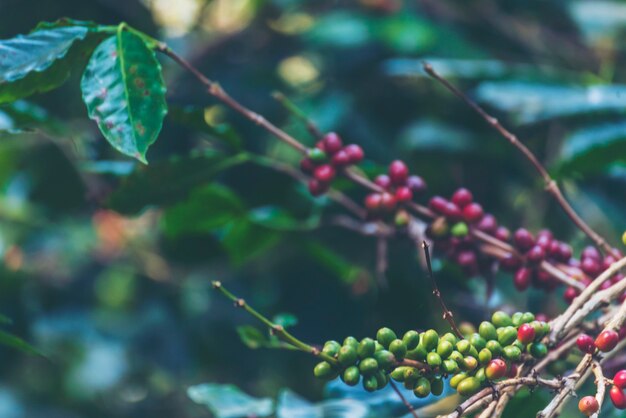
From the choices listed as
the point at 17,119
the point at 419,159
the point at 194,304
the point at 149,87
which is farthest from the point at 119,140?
the point at 194,304

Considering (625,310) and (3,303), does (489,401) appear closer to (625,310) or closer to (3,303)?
(625,310)

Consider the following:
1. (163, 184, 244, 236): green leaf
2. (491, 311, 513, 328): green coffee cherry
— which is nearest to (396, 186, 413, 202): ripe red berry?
(491, 311, 513, 328): green coffee cherry

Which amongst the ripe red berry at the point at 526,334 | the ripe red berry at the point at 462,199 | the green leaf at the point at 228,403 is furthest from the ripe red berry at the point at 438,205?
the green leaf at the point at 228,403

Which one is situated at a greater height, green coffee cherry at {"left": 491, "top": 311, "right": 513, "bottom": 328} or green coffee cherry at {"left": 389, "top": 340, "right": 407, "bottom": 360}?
green coffee cherry at {"left": 491, "top": 311, "right": 513, "bottom": 328}

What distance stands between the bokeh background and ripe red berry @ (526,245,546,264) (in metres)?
0.16

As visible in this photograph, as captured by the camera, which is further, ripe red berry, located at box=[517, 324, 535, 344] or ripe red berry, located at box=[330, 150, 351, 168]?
ripe red berry, located at box=[330, 150, 351, 168]

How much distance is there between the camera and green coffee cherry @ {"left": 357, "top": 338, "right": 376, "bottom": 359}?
54cm

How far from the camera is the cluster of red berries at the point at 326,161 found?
0.79 metres

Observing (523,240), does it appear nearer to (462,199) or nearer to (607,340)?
(462,199)

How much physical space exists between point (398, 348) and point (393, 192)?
29 centimetres

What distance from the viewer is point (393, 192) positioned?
0.80m

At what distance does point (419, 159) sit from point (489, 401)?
2.80 feet

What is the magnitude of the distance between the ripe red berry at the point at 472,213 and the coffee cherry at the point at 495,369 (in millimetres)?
242

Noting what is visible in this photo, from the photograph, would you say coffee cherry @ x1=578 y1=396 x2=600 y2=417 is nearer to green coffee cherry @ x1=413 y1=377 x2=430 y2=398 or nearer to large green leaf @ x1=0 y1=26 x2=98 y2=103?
green coffee cherry @ x1=413 y1=377 x2=430 y2=398
